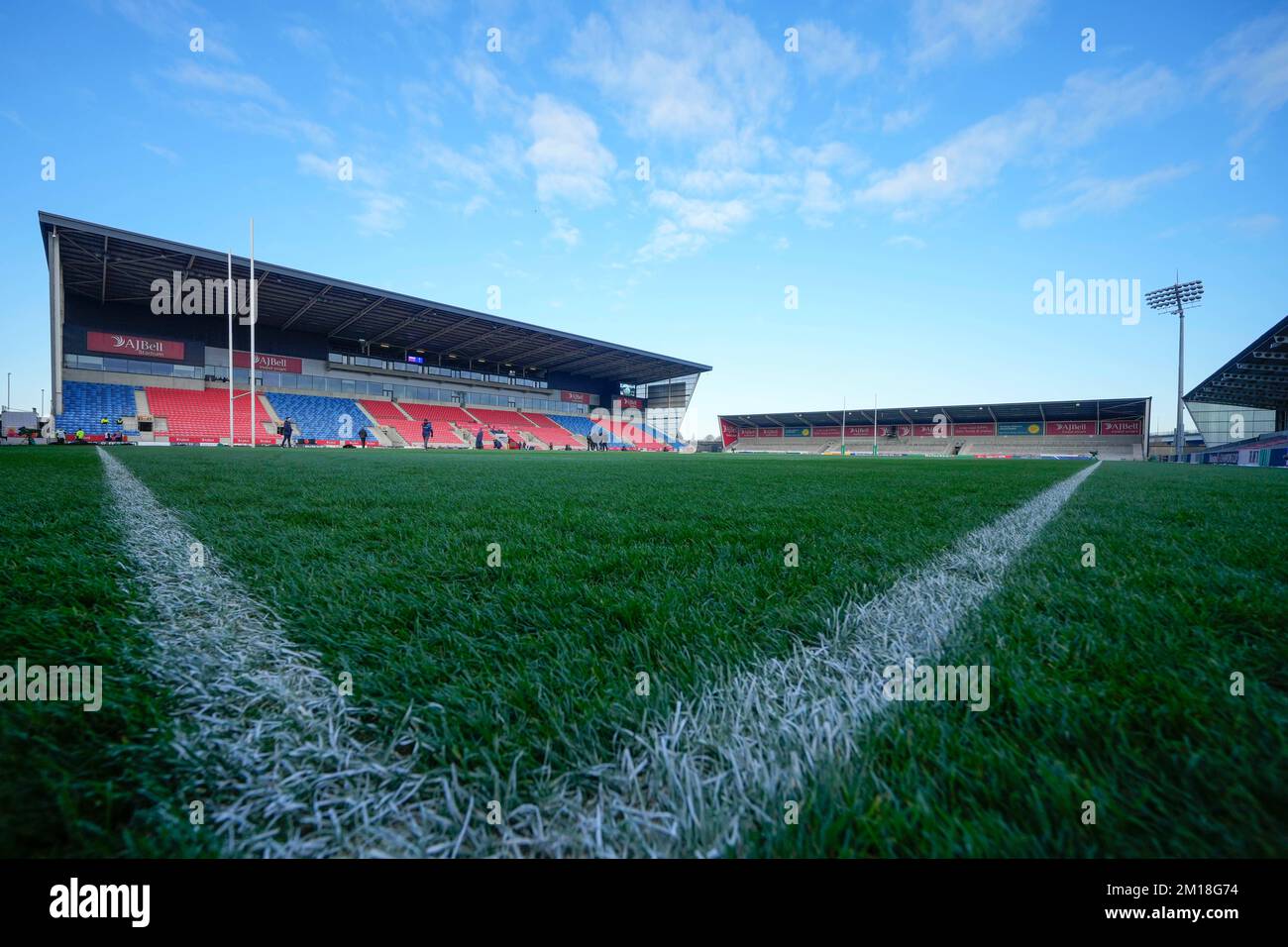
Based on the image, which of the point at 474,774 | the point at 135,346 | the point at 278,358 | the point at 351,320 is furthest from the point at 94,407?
the point at 474,774

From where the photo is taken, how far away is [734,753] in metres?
0.81

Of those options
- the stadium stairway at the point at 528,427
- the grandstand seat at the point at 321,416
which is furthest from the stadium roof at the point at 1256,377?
the grandstand seat at the point at 321,416

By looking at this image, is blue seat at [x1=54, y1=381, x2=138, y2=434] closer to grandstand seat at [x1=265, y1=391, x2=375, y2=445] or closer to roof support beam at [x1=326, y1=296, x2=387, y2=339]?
grandstand seat at [x1=265, y1=391, x2=375, y2=445]

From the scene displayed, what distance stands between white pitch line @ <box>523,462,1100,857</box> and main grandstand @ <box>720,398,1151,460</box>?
45.7 m

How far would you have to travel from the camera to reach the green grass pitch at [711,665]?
24.9 inches

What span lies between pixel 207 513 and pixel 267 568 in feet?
5.85

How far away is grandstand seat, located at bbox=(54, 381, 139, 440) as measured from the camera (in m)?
22.7

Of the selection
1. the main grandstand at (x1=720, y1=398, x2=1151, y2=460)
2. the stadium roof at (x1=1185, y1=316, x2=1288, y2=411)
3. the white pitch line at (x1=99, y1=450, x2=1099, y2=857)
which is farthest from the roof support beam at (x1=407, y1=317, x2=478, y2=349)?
the stadium roof at (x1=1185, y1=316, x2=1288, y2=411)

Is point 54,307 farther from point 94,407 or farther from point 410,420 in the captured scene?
point 410,420

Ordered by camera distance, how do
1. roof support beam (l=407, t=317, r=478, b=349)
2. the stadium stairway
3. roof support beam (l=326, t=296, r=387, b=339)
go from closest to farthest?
1. roof support beam (l=326, t=296, r=387, b=339)
2. roof support beam (l=407, t=317, r=478, b=349)
3. the stadium stairway

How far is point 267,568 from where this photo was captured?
1858mm

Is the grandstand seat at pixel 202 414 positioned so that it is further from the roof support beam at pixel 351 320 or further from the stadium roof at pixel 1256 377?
the stadium roof at pixel 1256 377

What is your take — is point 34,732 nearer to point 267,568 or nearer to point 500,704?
point 500,704

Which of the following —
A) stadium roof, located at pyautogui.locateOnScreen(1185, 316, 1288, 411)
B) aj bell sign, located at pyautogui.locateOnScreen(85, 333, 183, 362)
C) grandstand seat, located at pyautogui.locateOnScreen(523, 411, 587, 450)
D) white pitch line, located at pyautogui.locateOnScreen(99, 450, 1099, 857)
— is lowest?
white pitch line, located at pyautogui.locateOnScreen(99, 450, 1099, 857)
